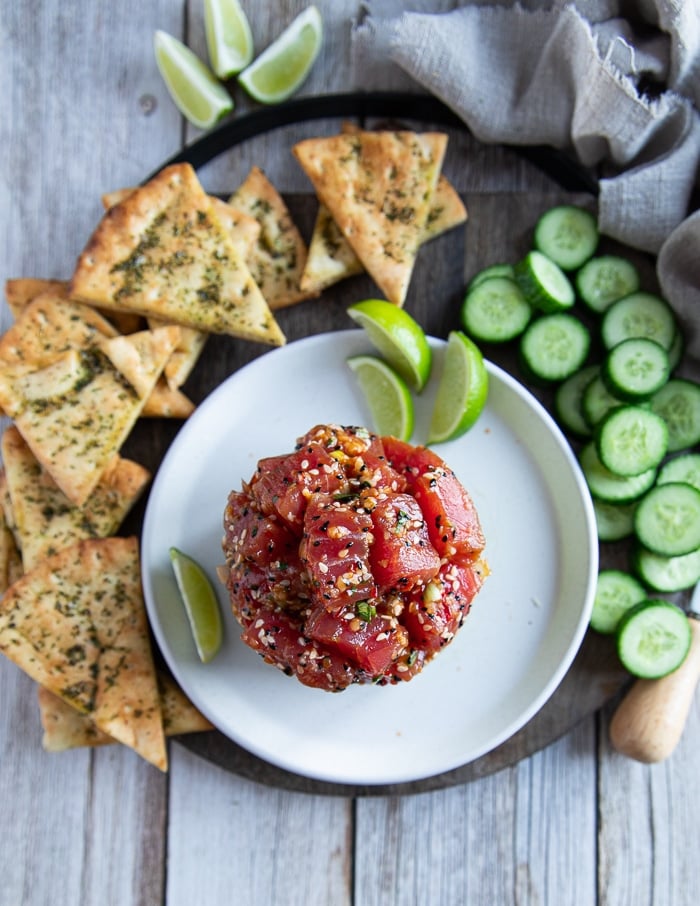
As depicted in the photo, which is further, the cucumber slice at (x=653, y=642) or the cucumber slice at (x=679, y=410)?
the cucumber slice at (x=679, y=410)

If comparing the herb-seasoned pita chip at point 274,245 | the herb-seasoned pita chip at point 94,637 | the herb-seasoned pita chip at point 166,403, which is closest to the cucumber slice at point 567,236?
the herb-seasoned pita chip at point 274,245

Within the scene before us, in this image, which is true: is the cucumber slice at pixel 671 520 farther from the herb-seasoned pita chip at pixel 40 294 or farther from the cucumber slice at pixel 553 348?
the herb-seasoned pita chip at pixel 40 294

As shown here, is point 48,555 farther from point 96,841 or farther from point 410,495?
point 410,495

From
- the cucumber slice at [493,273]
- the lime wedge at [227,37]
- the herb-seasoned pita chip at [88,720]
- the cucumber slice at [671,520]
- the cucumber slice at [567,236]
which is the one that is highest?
the lime wedge at [227,37]

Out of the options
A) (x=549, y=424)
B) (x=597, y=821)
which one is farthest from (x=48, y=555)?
(x=597, y=821)

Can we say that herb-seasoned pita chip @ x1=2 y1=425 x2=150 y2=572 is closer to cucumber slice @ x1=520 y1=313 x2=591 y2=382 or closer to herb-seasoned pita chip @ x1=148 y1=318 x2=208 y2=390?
herb-seasoned pita chip @ x1=148 y1=318 x2=208 y2=390

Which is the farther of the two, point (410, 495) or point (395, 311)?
point (395, 311)
